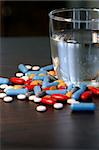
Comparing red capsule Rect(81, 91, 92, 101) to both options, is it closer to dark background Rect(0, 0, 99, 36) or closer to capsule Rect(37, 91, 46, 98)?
capsule Rect(37, 91, 46, 98)

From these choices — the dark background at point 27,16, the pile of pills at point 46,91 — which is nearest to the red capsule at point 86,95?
the pile of pills at point 46,91

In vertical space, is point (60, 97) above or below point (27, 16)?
above

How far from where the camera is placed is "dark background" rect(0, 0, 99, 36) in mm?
2176

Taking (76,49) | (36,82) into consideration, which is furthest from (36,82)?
(76,49)

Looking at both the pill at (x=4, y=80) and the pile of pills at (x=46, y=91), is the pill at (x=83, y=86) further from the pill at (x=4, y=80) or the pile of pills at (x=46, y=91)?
the pill at (x=4, y=80)

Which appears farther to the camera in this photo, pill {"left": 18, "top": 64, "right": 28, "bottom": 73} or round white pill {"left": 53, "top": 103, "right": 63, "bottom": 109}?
pill {"left": 18, "top": 64, "right": 28, "bottom": 73}

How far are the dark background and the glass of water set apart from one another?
4.69 feet

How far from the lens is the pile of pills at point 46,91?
641mm

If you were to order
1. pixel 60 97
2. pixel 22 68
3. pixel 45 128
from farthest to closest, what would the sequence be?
pixel 22 68 < pixel 60 97 < pixel 45 128

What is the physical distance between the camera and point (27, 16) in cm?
221

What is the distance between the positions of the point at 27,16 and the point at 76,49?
1.53 m

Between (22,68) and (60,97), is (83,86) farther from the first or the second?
(22,68)

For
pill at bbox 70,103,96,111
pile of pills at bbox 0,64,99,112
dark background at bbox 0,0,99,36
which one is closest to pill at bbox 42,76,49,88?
pile of pills at bbox 0,64,99,112

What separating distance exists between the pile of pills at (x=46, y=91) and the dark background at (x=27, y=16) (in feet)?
4.68
